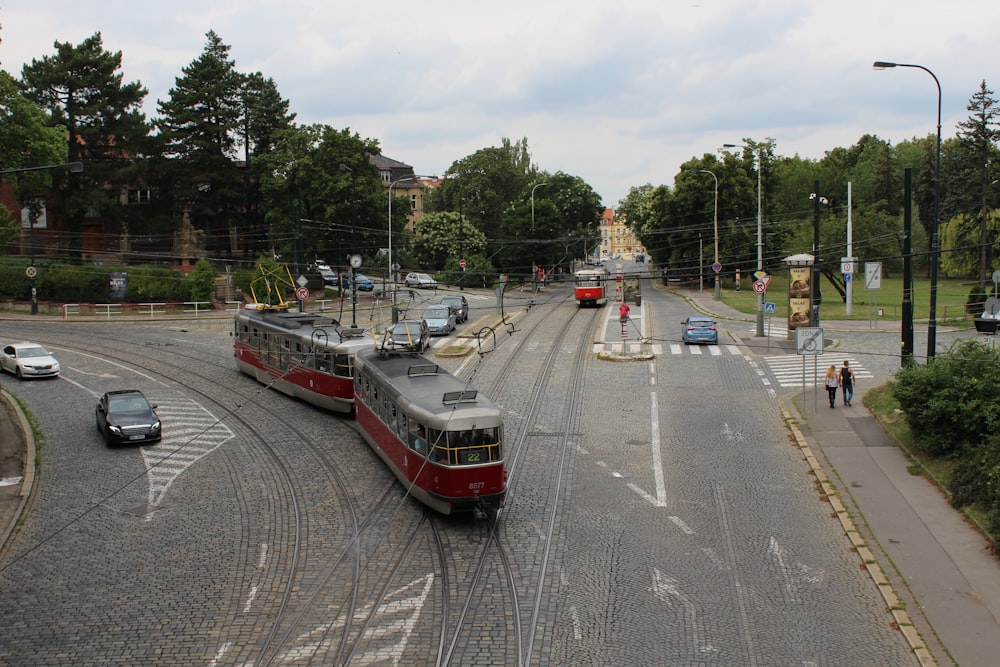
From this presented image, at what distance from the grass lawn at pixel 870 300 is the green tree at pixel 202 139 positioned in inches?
1493

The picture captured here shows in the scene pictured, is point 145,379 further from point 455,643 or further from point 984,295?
point 984,295

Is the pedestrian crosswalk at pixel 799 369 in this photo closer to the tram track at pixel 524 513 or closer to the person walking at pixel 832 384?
the person walking at pixel 832 384

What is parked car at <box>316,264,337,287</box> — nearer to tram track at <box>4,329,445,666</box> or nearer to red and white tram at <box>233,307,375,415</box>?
red and white tram at <box>233,307,375,415</box>

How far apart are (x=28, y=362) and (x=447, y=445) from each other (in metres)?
24.6

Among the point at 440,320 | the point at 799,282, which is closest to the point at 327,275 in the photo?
the point at 440,320

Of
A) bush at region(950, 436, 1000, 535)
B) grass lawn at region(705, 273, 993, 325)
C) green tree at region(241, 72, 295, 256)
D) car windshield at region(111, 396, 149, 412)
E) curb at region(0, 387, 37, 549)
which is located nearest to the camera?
bush at region(950, 436, 1000, 535)

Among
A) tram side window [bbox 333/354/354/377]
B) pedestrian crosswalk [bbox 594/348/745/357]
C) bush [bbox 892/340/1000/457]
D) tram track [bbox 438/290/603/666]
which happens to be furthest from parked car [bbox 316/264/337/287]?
bush [bbox 892/340/1000/457]

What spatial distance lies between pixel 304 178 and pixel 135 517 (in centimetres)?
4633

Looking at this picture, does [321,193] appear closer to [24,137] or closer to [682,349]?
[682,349]

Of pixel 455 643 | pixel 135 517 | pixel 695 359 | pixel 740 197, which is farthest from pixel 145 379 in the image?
pixel 740 197

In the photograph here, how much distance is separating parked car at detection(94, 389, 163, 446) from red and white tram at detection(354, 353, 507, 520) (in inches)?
349

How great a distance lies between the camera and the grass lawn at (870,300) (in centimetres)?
5003

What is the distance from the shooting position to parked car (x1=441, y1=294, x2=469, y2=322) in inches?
1960

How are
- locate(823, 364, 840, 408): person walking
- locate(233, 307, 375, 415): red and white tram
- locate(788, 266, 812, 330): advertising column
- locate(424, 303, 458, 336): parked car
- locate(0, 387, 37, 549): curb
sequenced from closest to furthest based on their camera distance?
1. locate(0, 387, 37, 549): curb
2. locate(233, 307, 375, 415): red and white tram
3. locate(823, 364, 840, 408): person walking
4. locate(788, 266, 812, 330): advertising column
5. locate(424, 303, 458, 336): parked car
